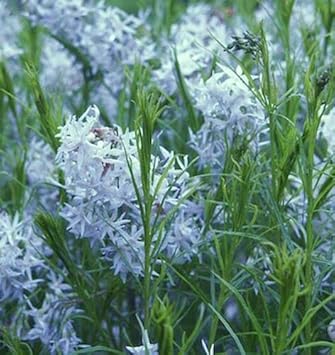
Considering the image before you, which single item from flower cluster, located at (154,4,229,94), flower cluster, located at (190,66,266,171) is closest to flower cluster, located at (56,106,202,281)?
flower cluster, located at (190,66,266,171)

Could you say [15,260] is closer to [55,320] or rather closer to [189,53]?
[55,320]

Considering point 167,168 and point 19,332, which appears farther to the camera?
point 19,332

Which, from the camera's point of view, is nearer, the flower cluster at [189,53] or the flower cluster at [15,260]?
the flower cluster at [15,260]

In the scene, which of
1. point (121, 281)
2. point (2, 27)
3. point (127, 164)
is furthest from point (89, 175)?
point (2, 27)

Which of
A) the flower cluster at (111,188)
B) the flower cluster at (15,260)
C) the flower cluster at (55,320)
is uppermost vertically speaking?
the flower cluster at (111,188)

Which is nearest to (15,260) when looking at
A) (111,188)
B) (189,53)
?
(111,188)

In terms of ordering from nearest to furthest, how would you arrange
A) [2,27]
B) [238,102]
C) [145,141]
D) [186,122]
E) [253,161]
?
[145,141], [253,161], [238,102], [186,122], [2,27]

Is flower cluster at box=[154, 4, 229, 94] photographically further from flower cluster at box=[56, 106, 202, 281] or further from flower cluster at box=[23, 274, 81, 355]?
flower cluster at box=[23, 274, 81, 355]

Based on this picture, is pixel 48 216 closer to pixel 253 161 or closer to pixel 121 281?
pixel 121 281

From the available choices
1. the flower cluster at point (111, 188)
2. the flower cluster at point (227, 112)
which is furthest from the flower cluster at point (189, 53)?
the flower cluster at point (111, 188)

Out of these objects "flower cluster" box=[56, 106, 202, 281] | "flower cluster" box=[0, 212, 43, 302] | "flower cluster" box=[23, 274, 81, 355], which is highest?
"flower cluster" box=[56, 106, 202, 281]

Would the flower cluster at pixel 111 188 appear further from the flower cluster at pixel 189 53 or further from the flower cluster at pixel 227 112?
the flower cluster at pixel 189 53
